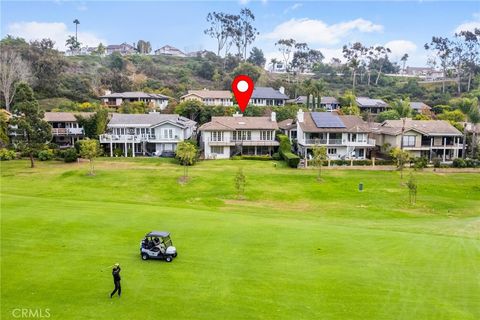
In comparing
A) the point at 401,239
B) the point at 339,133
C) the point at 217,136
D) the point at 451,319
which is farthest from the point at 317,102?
the point at 451,319

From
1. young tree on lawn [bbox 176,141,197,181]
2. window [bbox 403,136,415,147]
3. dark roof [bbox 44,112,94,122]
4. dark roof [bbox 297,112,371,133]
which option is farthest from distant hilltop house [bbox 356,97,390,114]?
dark roof [bbox 44,112,94,122]

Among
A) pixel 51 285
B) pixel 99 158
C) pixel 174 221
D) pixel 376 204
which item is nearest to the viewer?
pixel 51 285

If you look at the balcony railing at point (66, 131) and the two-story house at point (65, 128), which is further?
the two-story house at point (65, 128)

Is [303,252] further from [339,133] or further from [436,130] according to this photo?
[436,130]

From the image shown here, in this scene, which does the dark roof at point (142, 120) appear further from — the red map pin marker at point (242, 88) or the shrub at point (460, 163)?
the red map pin marker at point (242, 88)

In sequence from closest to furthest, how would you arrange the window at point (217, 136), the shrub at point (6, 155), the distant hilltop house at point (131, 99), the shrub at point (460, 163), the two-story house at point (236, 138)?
the shrub at point (6, 155), the shrub at point (460, 163), the two-story house at point (236, 138), the window at point (217, 136), the distant hilltop house at point (131, 99)

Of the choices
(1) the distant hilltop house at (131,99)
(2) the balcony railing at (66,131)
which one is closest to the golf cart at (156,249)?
(2) the balcony railing at (66,131)

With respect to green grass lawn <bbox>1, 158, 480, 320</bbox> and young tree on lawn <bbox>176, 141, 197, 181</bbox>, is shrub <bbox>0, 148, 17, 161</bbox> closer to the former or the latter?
green grass lawn <bbox>1, 158, 480, 320</bbox>

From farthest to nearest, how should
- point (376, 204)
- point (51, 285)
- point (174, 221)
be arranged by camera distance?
point (376, 204) < point (174, 221) < point (51, 285)
